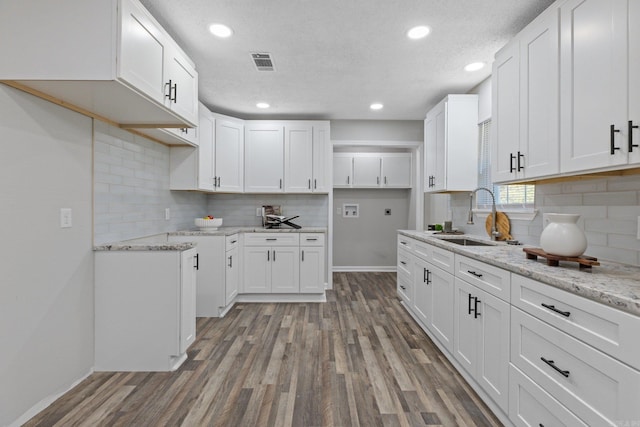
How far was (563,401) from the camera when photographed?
1224 mm

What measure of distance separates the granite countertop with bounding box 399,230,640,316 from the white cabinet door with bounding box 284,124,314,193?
107 inches

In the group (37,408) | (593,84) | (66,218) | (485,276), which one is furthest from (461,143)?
(37,408)

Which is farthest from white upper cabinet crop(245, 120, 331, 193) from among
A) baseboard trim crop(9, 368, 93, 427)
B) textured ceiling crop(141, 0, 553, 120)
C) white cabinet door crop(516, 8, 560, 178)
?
baseboard trim crop(9, 368, 93, 427)

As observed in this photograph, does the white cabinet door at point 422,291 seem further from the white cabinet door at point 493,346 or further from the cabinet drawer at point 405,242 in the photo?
the white cabinet door at point 493,346

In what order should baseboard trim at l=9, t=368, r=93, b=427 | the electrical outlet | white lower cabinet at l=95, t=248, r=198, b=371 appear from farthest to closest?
white lower cabinet at l=95, t=248, r=198, b=371
the electrical outlet
baseboard trim at l=9, t=368, r=93, b=427

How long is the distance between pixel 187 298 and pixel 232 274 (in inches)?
49.1

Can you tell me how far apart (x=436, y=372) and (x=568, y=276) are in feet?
4.14

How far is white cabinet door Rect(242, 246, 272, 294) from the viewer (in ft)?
12.6

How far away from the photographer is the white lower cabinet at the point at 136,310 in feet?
7.11

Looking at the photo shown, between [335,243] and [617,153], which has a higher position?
[617,153]

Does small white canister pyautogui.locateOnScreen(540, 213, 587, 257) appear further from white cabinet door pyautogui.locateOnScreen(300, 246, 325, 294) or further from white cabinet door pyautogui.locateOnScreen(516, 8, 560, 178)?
white cabinet door pyautogui.locateOnScreen(300, 246, 325, 294)

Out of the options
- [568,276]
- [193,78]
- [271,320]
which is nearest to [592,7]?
[568,276]

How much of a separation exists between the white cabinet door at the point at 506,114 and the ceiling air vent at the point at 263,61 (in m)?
1.90

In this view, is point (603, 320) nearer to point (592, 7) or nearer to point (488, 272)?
point (488, 272)
